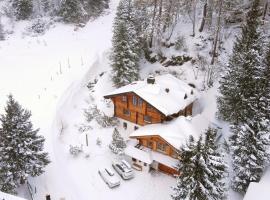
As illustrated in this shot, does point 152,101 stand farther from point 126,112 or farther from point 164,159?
point 164,159

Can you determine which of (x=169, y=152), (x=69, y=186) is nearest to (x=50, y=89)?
(x=69, y=186)

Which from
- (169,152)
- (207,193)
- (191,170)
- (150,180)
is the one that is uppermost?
(191,170)

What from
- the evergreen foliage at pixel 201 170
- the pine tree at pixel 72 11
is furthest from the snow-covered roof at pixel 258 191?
the pine tree at pixel 72 11

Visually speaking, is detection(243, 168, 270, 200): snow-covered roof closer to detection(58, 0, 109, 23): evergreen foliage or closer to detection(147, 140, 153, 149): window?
detection(147, 140, 153, 149): window

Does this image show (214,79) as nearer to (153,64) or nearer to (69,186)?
(153,64)

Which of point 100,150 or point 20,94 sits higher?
point 20,94

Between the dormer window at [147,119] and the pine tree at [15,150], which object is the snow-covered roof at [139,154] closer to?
the dormer window at [147,119]

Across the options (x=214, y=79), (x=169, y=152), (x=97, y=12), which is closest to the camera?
(x=169, y=152)
